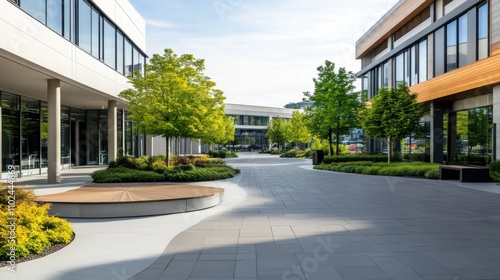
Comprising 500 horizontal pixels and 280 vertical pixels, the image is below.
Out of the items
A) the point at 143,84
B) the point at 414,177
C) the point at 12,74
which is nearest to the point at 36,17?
the point at 12,74

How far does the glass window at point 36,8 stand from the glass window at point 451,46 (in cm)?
2395

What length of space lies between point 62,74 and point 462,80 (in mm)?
21925

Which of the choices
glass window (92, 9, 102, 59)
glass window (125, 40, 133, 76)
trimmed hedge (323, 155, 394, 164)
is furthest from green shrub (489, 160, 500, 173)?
glass window (125, 40, 133, 76)

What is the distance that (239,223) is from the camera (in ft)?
29.5

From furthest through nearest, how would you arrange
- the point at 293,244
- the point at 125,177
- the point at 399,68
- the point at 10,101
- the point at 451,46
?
1. the point at 399,68
2. the point at 451,46
3. the point at 10,101
4. the point at 125,177
5. the point at 293,244

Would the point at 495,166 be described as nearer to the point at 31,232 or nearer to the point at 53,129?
the point at 31,232

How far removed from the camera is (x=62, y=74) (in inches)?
656

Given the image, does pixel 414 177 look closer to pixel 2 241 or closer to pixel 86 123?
pixel 2 241

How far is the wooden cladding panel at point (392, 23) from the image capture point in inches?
1166

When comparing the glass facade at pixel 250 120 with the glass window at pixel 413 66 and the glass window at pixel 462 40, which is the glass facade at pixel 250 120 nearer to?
the glass window at pixel 413 66

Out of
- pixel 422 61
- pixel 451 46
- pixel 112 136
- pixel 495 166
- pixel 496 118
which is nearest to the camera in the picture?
pixel 495 166

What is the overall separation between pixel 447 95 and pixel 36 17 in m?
23.5

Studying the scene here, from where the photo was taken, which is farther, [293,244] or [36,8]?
[36,8]

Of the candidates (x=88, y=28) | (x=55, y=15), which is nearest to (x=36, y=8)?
(x=55, y=15)
